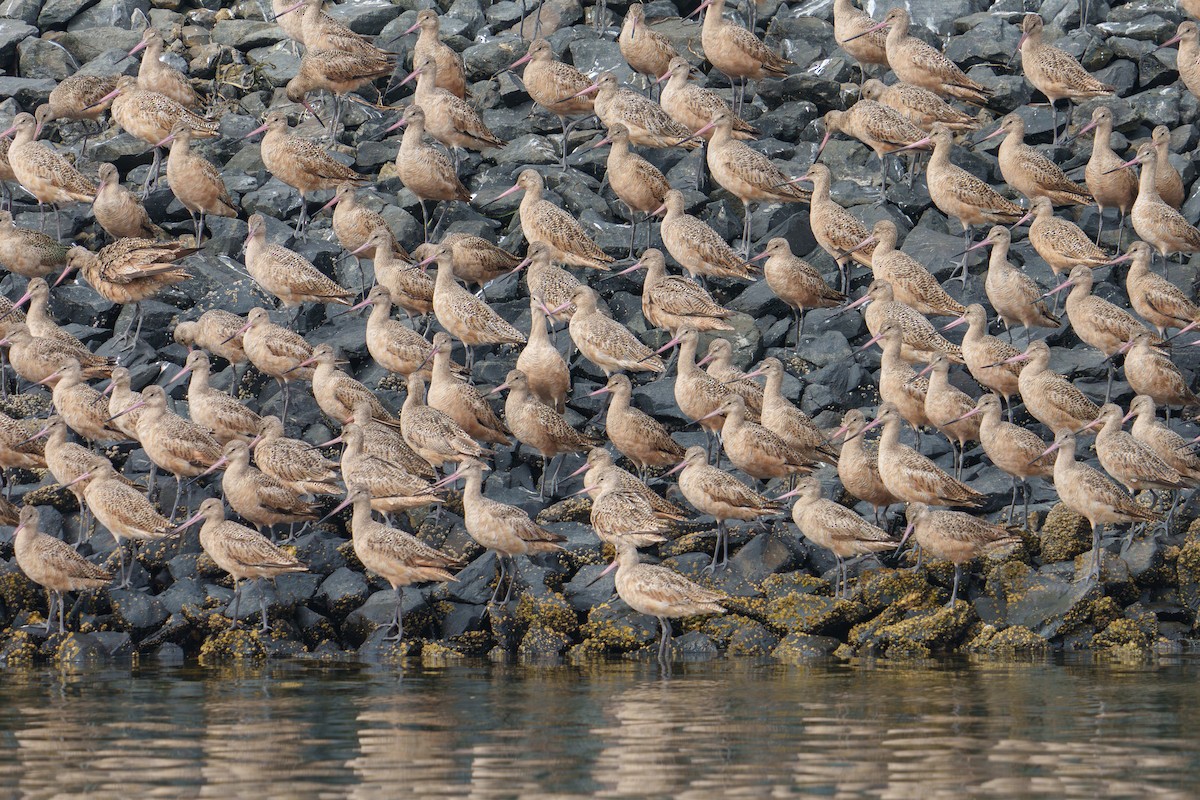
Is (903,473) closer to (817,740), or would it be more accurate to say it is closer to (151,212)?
(817,740)

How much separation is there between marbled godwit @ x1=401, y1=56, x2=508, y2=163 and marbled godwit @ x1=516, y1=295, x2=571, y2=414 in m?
4.72

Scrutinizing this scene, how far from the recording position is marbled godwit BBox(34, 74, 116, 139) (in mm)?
27141

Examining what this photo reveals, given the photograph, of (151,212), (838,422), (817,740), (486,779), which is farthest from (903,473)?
(151,212)

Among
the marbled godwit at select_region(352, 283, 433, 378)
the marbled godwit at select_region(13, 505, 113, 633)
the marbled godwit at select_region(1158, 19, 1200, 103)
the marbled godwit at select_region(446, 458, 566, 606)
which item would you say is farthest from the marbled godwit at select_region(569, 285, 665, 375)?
the marbled godwit at select_region(1158, 19, 1200, 103)

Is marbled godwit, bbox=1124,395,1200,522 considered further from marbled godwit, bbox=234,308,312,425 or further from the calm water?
marbled godwit, bbox=234,308,312,425

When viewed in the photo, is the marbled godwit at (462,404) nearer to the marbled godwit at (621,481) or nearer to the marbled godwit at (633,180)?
the marbled godwit at (621,481)

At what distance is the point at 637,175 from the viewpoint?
24.2 m

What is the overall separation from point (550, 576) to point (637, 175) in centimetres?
689

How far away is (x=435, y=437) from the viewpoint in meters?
20.3

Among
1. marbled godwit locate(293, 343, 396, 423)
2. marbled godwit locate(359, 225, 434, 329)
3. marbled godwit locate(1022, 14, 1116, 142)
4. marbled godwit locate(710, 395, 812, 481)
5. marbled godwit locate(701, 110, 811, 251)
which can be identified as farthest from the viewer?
marbled godwit locate(1022, 14, 1116, 142)

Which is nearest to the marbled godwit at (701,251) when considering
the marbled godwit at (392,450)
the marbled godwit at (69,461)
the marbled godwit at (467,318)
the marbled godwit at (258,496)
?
the marbled godwit at (467,318)

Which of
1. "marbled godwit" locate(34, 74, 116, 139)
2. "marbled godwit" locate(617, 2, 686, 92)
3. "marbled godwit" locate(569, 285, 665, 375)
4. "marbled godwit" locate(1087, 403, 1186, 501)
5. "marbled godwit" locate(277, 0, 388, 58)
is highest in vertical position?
"marbled godwit" locate(277, 0, 388, 58)

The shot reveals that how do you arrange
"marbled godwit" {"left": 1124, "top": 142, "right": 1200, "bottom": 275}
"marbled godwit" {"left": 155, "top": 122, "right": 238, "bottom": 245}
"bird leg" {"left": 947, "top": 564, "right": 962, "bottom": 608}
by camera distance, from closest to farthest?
"bird leg" {"left": 947, "top": 564, "right": 962, "bottom": 608}, "marbled godwit" {"left": 1124, "top": 142, "right": 1200, "bottom": 275}, "marbled godwit" {"left": 155, "top": 122, "right": 238, "bottom": 245}

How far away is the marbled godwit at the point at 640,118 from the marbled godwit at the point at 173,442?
7.02 m
